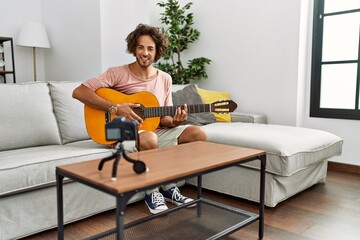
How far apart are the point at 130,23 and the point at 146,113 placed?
2.34m

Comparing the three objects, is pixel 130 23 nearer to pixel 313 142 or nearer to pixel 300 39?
pixel 300 39

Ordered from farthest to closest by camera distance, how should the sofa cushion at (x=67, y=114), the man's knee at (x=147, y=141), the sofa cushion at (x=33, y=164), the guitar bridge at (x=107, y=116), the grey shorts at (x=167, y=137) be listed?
1. the sofa cushion at (x=67, y=114)
2. the grey shorts at (x=167, y=137)
3. the guitar bridge at (x=107, y=116)
4. the man's knee at (x=147, y=141)
5. the sofa cushion at (x=33, y=164)

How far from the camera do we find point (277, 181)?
2008 mm

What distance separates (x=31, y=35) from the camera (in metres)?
4.32

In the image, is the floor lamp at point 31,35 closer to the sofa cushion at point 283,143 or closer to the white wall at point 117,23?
the white wall at point 117,23

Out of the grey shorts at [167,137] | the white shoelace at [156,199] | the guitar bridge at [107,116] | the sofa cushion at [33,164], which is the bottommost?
the white shoelace at [156,199]

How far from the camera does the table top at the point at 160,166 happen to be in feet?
3.48

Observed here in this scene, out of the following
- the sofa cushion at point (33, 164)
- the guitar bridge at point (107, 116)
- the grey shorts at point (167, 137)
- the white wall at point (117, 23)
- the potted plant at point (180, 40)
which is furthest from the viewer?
the white wall at point (117, 23)

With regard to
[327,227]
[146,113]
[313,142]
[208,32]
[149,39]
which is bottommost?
[327,227]

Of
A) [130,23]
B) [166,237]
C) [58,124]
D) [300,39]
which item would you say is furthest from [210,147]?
[130,23]

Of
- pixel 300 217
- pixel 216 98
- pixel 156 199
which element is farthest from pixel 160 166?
pixel 216 98

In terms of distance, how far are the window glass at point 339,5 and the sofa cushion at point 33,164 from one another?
7.51 ft

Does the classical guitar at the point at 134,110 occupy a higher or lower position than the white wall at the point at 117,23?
lower

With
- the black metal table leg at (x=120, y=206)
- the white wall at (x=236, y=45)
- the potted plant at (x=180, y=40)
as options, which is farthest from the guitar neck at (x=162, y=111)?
the potted plant at (x=180, y=40)
